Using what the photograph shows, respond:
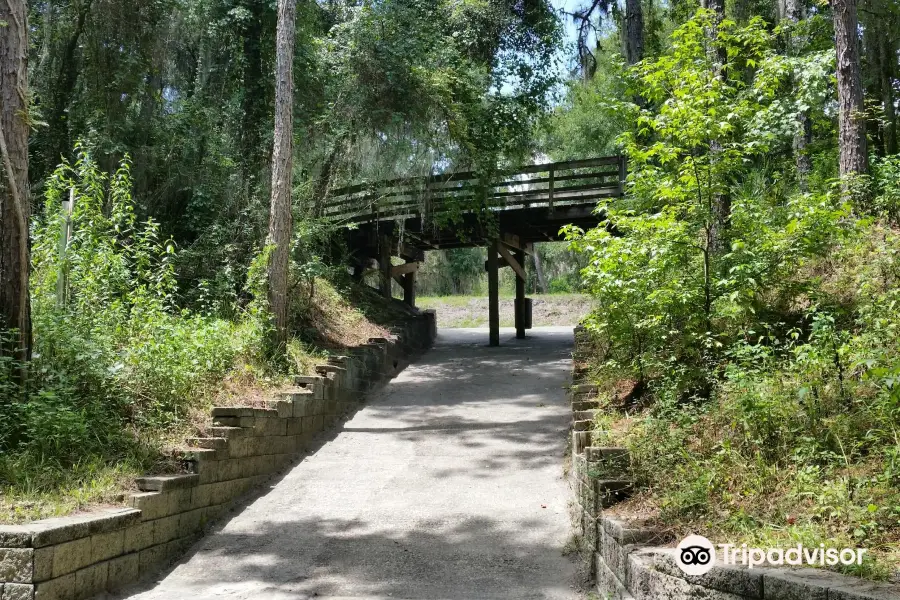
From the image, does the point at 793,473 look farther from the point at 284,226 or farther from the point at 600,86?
the point at 600,86

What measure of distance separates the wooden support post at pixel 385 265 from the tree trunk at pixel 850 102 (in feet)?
36.9

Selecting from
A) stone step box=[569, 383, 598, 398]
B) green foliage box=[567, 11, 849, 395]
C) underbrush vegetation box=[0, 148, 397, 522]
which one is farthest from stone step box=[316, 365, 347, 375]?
green foliage box=[567, 11, 849, 395]

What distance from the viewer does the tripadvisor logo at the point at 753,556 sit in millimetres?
3715

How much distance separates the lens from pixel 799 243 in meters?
6.59

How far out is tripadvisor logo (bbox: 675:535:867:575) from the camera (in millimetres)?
3715

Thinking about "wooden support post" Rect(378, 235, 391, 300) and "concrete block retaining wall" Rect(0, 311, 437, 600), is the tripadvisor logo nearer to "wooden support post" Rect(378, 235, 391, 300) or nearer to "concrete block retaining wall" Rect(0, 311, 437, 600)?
"concrete block retaining wall" Rect(0, 311, 437, 600)

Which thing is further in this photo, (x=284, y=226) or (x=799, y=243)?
(x=284, y=226)

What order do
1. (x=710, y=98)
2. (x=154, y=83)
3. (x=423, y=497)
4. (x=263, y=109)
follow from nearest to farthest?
(x=710, y=98)
(x=423, y=497)
(x=263, y=109)
(x=154, y=83)

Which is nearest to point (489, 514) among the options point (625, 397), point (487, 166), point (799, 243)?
point (625, 397)

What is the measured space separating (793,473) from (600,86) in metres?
24.4

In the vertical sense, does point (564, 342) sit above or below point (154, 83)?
below

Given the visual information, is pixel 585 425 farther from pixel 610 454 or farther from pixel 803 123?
pixel 803 123

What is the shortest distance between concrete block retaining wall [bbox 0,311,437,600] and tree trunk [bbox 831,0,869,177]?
728 centimetres

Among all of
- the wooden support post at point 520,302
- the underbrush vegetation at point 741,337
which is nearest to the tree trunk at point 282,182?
the underbrush vegetation at point 741,337
